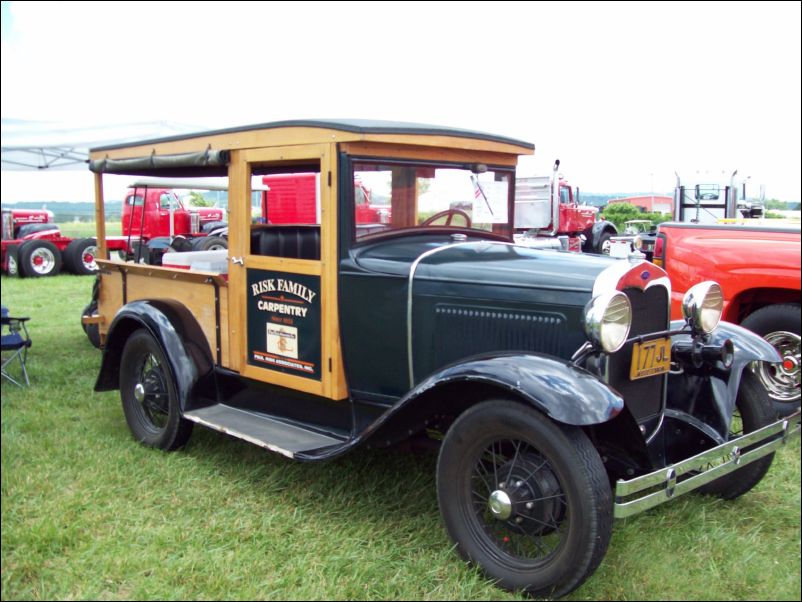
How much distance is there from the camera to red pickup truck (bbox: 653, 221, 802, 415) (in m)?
4.27

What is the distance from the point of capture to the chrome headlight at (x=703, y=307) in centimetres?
326

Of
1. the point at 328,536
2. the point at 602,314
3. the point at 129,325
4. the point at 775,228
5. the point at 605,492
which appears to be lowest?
the point at 328,536

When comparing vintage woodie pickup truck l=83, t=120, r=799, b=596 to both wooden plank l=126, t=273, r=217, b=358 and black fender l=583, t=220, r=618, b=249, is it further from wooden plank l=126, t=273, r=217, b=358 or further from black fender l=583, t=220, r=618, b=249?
black fender l=583, t=220, r=618, b=249

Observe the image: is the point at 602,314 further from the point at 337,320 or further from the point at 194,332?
the point at 194,332

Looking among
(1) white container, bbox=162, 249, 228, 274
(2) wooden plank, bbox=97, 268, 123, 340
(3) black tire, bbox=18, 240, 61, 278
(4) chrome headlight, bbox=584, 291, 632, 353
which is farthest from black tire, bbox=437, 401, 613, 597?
(3) black tire, bbox=18, 240, 61, 278

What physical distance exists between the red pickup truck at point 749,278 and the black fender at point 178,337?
276 cm

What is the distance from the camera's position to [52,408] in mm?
4973

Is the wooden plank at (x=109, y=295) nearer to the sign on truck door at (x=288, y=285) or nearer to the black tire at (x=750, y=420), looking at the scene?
the sign on truck door at (x=288, y=285)

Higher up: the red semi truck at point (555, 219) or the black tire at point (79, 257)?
the red semi truck at point (555, 219)

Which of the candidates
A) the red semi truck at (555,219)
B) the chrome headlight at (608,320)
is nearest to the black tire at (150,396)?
the red semi truck at (555,219)

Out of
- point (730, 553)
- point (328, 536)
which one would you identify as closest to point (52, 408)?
point (328, 536)

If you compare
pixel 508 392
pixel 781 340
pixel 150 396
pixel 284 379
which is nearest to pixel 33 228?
pixel 150 396

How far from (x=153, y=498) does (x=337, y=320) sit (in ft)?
4.13

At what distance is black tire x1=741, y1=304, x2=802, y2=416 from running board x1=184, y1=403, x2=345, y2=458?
2.75 metres
